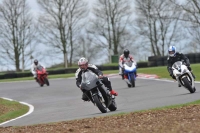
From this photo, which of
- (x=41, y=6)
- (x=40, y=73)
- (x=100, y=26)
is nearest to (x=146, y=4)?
(x=100, y=26)

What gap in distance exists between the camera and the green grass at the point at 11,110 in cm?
1804

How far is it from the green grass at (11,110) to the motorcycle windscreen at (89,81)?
3097mm

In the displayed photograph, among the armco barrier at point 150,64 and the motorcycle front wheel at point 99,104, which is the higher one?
the armco barrier at point 150,64

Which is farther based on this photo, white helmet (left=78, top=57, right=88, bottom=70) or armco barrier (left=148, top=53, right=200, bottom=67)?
armco barrier (left=148, top=53, right=200, bottom=67)

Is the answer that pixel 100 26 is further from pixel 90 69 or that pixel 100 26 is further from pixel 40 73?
pixel 90 69

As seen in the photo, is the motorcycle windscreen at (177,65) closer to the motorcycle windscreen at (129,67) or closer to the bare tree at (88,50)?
the motorcycle windscreen at (129,67)

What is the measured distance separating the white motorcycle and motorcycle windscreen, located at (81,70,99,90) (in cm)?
441

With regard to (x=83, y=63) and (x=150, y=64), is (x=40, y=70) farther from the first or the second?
(x=83, y=63)

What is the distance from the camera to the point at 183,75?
1873 cm

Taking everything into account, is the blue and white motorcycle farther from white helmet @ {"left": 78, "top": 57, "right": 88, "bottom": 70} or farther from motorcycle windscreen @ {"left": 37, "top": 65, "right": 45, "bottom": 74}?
white helmet @ {"left": 78, "top": 57, "right": 88, "bottom": 70}

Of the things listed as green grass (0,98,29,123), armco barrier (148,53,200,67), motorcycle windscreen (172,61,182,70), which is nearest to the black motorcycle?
green grass (0,98,29,123)

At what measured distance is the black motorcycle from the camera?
1498 cm

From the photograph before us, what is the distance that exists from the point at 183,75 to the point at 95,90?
451 centimetres

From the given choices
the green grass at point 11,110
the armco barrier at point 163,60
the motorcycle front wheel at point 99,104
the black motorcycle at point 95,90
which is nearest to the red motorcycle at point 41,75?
the green grass at point 11,110
